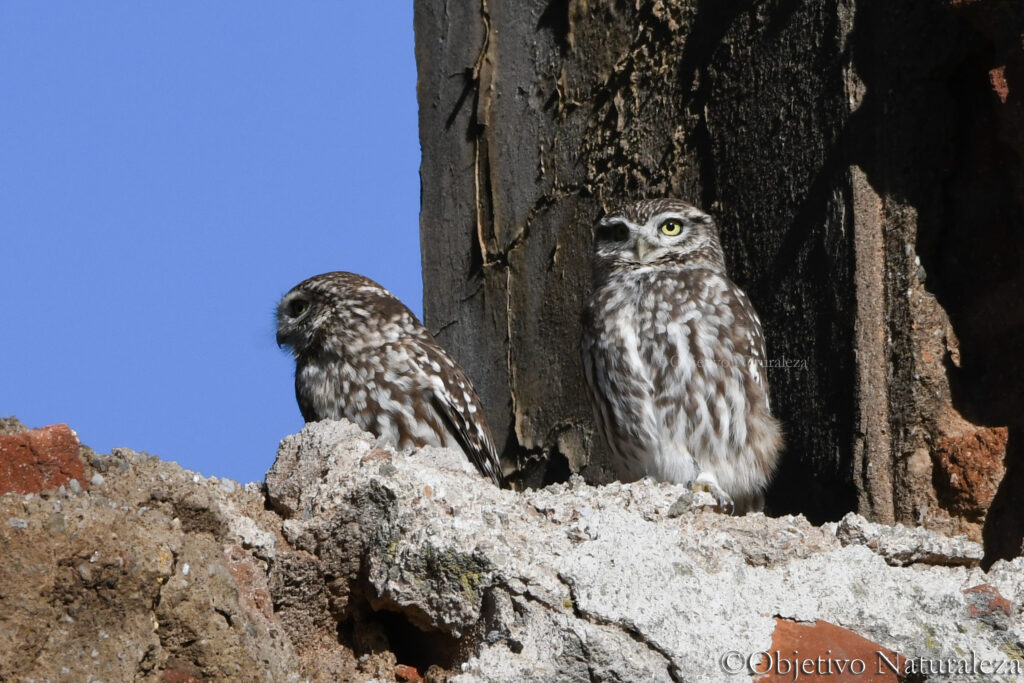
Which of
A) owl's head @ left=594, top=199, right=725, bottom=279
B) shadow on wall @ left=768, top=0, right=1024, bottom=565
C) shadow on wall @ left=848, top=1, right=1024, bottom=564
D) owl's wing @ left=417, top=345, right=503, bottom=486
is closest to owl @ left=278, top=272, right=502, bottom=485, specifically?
owl's wing @ left=417, top=345, right=503, bottom=486

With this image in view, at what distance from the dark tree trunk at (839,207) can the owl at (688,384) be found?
5.1 inches

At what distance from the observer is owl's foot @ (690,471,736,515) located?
4590 millimetres

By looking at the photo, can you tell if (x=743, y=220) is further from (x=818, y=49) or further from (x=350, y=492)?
(x=350, y=492)

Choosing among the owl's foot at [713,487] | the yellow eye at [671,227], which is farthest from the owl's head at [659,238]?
Result: the owl's foot at [713,487]

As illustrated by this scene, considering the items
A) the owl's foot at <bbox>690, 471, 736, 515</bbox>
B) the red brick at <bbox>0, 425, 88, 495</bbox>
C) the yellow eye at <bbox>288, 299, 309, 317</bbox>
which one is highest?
the yellow eye at <bbox>288, 299, 309, 317</bbox>

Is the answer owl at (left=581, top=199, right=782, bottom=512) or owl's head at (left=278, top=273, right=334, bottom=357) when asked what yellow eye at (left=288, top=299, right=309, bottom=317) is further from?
owl at (left=581, top=199, right=782, bottom=512)

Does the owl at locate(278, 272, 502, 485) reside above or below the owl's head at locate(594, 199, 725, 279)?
below

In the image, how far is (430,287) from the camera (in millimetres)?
6891

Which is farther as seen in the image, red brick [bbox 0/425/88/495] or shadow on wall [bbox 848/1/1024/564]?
shadow on wall [bbox 848/1/1024/564]

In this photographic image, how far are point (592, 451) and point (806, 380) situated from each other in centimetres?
134

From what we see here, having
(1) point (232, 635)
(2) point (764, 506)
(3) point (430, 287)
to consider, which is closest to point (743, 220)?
(2) point (764, 506)

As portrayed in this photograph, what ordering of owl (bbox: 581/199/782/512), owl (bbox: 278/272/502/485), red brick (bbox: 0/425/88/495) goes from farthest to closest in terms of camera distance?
1. owl (bbox: 278/272/502/485)
2. owl (bbox: 581/199/782/512)
3. red brick (bbox: 0/425/88/495)

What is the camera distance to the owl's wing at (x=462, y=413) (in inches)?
214

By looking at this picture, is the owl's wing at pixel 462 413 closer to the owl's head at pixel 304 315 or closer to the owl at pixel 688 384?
the owl's head at pixel 304 315
